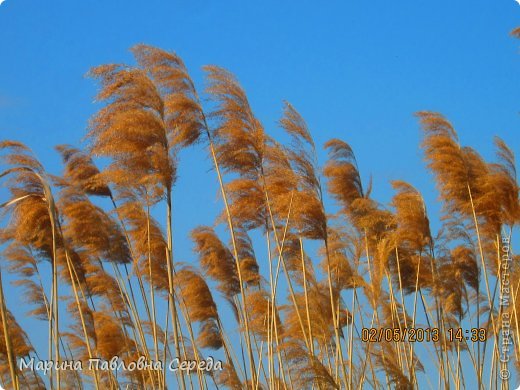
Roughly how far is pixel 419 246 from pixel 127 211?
335 centimetres

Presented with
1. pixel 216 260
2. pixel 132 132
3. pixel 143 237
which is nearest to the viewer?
pixel 132 132

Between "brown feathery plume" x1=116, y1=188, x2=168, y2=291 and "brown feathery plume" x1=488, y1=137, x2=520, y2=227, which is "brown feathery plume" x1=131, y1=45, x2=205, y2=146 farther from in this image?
→ "brown feathery plume" x1=488, y1=137, x2=520, y2=227

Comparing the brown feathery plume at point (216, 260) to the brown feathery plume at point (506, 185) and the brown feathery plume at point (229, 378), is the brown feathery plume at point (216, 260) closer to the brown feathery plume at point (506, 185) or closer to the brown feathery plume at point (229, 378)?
the brown feathery plume at point (229, 378)

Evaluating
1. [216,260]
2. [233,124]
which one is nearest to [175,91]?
[233,124]

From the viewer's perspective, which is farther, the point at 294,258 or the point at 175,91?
the point at 294,258

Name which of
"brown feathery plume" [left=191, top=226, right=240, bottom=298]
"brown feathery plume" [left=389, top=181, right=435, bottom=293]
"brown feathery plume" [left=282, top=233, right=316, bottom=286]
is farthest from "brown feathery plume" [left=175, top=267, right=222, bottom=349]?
"brown feathery plume" [left=389, top=181, right=435, bottom=293]

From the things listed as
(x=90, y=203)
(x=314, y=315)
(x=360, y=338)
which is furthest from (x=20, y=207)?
(x=360, y=338)

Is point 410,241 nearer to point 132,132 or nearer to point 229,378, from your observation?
point 229,378

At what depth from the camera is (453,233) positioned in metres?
9.06

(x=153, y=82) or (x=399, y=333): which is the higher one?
(x=153, y=82)

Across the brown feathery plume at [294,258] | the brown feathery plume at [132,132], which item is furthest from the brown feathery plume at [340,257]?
the brown feathery plume at [132,132]

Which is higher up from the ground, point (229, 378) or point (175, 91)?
point (175, 91)

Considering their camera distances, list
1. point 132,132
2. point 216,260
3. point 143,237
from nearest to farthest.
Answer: point 132,132 < point 143,237 < point 216,260

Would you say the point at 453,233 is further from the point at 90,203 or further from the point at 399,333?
the point at 90,203
